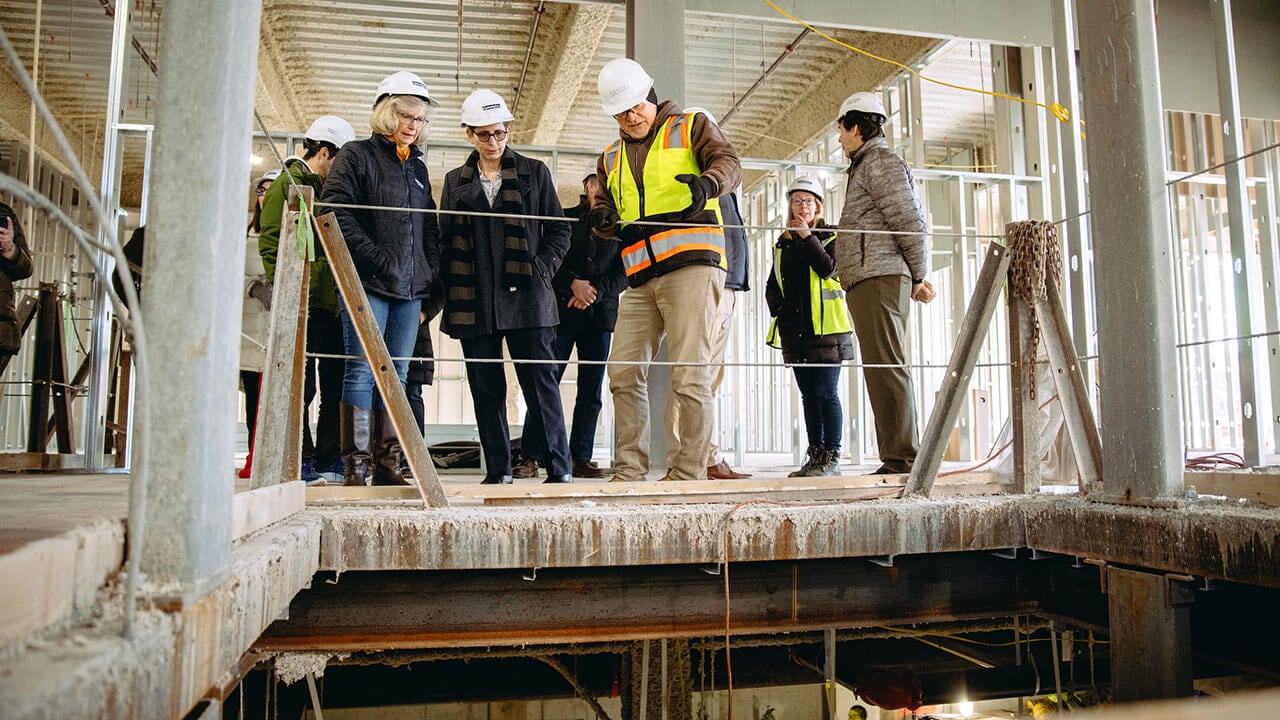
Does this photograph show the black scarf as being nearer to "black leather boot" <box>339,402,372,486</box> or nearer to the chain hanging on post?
"black leather boot" <box>339,402,372,486</box>

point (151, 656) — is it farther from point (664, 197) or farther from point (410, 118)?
point (410, 118)

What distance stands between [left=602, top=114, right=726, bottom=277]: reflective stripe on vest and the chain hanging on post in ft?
3.84

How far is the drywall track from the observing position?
1075 mm

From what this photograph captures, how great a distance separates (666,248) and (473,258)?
0.93 m

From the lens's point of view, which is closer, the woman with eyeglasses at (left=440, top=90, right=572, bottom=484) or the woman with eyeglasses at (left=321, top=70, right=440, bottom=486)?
the woman with eyeglasses at (left=321, top=70, right=440, bottom=486)

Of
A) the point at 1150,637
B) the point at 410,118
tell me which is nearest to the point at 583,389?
the point at 410,118

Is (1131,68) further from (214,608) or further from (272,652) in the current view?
(272,652)

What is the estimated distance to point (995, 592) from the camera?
3645 millimetres

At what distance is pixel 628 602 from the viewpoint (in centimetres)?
332

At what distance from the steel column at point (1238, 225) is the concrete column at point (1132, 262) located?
98.8 inches

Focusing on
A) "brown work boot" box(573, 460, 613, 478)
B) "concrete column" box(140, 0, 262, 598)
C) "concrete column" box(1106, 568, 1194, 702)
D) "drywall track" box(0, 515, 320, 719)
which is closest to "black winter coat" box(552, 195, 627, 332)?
"brown work boot" box(573, 460, 613, 478)

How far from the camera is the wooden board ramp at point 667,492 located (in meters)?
3.36

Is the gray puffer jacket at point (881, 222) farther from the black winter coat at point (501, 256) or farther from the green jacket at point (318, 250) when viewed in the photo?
the green jacket at point (318, 250)

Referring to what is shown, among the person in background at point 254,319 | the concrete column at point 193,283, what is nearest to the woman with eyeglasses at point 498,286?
the person in background at point 254,319
